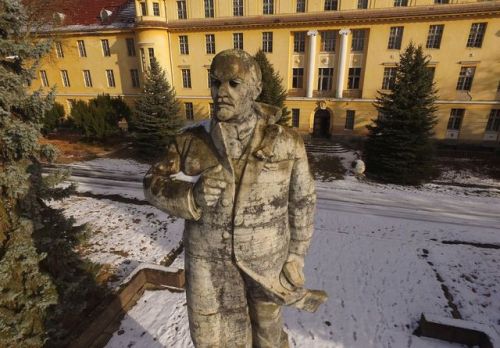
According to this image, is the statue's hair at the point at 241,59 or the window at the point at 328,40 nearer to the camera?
the statue's hair at the point at 241,59

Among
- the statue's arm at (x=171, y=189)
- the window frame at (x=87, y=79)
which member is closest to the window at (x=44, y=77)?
the window frame at (x=87, y=79)

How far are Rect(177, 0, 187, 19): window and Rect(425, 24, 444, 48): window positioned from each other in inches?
809

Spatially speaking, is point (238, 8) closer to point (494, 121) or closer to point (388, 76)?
point (388, 76)

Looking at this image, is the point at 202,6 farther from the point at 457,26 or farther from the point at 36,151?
the point at 36,151

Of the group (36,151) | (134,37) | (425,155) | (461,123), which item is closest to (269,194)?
(36,151)

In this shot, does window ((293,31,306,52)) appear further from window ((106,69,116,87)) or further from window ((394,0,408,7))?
window ((106,69,116,87))

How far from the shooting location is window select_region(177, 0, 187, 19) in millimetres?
26562

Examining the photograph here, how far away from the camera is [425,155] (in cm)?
1691

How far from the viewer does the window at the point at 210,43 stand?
26.9 meters

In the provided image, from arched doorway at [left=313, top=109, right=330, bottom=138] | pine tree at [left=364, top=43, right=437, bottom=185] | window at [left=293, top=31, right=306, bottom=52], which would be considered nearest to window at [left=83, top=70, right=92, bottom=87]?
window at [left=293, top=31, right=306, bottom=52]

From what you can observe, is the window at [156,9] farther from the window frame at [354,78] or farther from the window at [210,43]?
the window frame at [354,78]

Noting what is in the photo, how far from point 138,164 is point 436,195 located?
17.2 metres

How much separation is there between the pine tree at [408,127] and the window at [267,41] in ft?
40.8

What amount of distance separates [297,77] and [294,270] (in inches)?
1028
